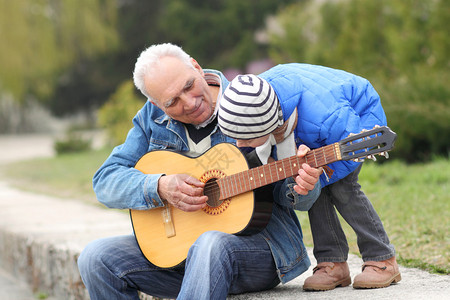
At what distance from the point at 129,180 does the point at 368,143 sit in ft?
3.66

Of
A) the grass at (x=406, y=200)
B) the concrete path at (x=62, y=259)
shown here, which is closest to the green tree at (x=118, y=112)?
the grass at (x=406, y=200)

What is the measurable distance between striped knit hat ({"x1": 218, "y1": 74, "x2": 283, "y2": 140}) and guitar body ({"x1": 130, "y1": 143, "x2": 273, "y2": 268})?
25 cm

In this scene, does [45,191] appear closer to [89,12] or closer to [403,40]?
[403,40]

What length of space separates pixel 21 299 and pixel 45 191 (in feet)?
13.8

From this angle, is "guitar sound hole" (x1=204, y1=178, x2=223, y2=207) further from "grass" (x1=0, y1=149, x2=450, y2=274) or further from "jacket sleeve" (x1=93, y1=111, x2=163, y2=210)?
"grass" (x1=0, y1=149, x2=450, y2=274)

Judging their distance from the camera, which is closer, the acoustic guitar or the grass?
the acoustic guitar

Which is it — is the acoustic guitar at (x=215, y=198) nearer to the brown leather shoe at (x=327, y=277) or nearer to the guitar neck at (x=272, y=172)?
the guitar neck at (x=272, y=172)

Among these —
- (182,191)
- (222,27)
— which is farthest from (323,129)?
(222,27)

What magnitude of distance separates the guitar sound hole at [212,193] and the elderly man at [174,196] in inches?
1.3

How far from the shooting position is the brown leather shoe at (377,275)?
8.04ft

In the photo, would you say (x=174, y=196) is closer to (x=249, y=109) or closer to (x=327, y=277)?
(x=249, y=109)

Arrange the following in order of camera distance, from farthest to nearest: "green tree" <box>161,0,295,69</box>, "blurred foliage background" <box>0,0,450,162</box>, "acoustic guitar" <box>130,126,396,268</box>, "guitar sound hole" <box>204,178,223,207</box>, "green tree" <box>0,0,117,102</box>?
"green tree" <box>161,0,295,69</box>
"green tree" <box>0,0,117,102</box>
"blurred foliage background" <box>0,0,450,162</box>
"guitar sound hole" <box>204,178,223,207</box>
"acoustic guitar" <box>130,126,396,268</box>


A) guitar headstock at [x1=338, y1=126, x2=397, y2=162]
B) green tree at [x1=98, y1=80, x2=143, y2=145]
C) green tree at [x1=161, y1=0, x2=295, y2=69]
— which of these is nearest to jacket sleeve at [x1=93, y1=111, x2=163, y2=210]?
guitar headstock at [x1=338, y1=126, x2=397, y2=162]

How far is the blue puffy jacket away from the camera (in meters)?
2.31
